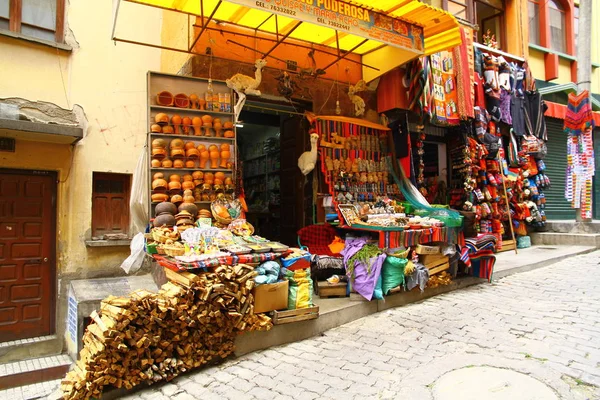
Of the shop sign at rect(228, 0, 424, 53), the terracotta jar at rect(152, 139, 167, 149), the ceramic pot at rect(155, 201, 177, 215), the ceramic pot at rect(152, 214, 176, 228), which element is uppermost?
the shop sign at rect(228, 0, 424, 53)

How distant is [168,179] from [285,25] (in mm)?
3431

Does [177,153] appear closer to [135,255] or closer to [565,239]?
[135,255]

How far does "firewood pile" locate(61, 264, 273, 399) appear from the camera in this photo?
141 inches

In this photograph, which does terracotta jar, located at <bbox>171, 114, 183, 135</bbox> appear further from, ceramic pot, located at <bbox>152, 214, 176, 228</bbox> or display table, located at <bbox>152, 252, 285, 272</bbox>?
display table, located at <bbox>152, 252, 285, 272</bbox>

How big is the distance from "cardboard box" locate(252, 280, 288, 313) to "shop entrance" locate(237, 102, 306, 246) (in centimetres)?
326

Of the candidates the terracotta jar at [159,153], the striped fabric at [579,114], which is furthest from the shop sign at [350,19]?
the striped fabric at [579,114]

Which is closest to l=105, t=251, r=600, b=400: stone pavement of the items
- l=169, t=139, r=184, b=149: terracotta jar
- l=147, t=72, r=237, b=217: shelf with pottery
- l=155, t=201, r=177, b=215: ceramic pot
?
l=155, t=201, r=177, b=215: ceramic pot

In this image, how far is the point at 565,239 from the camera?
10211 mm

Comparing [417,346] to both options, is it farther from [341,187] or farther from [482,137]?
[482,137]

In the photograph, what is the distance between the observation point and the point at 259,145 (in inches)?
414

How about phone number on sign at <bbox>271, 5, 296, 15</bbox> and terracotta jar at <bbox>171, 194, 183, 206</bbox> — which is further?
terracotta jar at <bbox>171, 194, 183, 206</bbox>

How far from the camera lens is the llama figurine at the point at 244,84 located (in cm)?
678

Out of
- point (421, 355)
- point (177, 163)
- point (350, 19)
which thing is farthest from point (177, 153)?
point (421, 355)

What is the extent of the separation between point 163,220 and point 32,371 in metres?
2.79
